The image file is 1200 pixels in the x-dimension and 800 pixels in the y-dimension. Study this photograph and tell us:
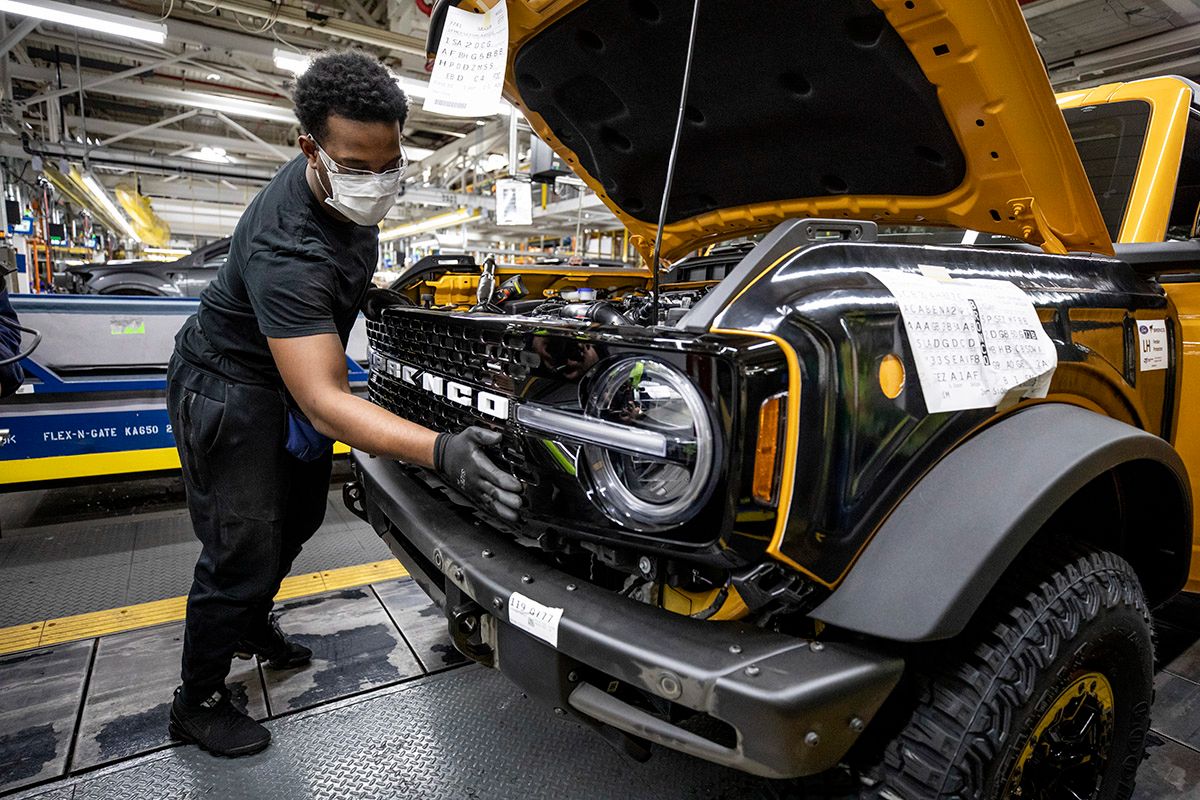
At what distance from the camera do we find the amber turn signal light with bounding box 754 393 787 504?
1.06 meters

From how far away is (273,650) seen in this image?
2.33 metres

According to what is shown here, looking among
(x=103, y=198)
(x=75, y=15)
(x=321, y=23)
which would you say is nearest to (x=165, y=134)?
(x=103, y=198)

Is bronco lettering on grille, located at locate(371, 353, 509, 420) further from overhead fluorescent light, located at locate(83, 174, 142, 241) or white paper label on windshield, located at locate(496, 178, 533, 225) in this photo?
overhead fluorescent light, located at locate(83, 174, 142, 241)

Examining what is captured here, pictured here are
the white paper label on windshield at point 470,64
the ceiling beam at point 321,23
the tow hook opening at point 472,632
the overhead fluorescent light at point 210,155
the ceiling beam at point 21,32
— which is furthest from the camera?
the overhead fluorescent light at point 210,155

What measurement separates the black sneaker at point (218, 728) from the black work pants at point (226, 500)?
5cm

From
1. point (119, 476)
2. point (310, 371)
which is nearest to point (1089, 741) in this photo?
point (310, 371)

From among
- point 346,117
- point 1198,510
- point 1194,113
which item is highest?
point 1194,113

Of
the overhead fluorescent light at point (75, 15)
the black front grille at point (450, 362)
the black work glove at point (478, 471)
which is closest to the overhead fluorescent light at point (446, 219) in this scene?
the overhead fluorescent light at point (75, 15)

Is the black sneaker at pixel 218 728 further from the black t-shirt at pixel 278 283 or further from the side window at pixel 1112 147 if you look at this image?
the side window at pixel 1112 147

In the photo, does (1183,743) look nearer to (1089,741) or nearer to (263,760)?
(1089,741)

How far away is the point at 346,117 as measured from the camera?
1.68 meters

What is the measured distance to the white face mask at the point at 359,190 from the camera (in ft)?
5.63

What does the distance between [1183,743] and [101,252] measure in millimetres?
28826

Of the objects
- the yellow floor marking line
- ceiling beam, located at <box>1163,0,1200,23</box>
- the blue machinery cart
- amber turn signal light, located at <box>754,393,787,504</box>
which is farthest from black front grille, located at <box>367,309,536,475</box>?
ceiling beam, located at <box>1163,0,1200,23</box>
